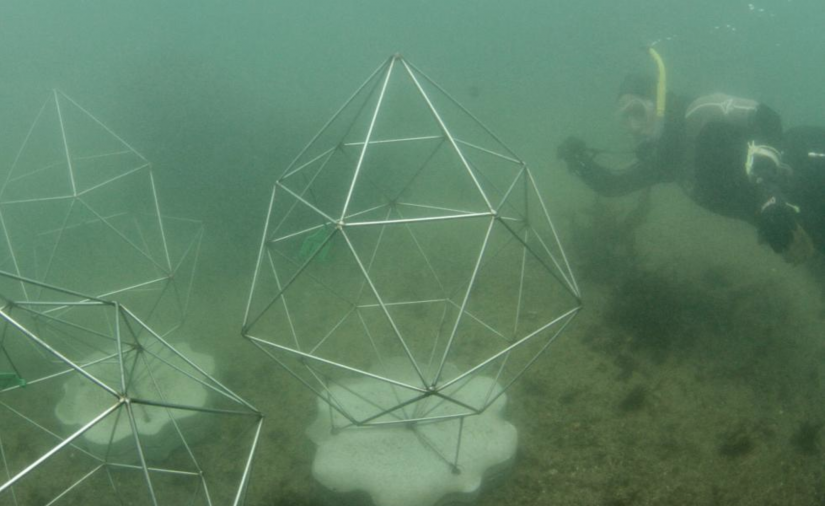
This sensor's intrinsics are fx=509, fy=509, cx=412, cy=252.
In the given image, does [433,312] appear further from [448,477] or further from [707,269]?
[707,269]

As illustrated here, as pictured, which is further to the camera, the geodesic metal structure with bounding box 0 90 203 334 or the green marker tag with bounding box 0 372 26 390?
the geodesic metal structure with bounding box 0 90 203 334

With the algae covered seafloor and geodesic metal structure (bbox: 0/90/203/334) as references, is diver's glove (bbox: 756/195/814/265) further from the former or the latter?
geodesic metal structure (bbox: 0/90/203/334)

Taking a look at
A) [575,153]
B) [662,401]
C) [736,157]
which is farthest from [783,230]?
[575,153]

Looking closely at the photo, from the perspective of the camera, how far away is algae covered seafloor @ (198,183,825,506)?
15.4 feet

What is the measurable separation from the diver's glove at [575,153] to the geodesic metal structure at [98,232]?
17.9ft

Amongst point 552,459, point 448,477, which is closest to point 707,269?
point 552,459

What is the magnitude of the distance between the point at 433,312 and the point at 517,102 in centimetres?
2057

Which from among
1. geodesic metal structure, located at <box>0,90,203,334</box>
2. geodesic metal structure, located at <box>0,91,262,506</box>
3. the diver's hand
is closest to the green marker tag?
geodesic metal structure, located at <box>0,91,262,506</box>

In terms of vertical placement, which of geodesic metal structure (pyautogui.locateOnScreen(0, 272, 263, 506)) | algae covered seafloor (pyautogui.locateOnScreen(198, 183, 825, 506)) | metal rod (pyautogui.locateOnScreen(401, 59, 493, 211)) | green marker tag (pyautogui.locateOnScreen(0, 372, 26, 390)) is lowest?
geodesic metal structure (pyautogui.locateOnScreen(0, 272, 263, 506))

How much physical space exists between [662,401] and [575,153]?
3.93 m

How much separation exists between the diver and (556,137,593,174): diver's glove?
0.68 m

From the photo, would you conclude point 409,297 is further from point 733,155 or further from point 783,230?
point 783,230

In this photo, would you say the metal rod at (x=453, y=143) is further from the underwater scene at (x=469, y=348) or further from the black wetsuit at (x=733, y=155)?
the black wetsuit at (x=733, y=155)

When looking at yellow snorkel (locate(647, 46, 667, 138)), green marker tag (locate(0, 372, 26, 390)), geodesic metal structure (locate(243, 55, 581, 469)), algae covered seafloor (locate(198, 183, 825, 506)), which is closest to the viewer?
green marker tag (locate(0, 372, 26, 390))
